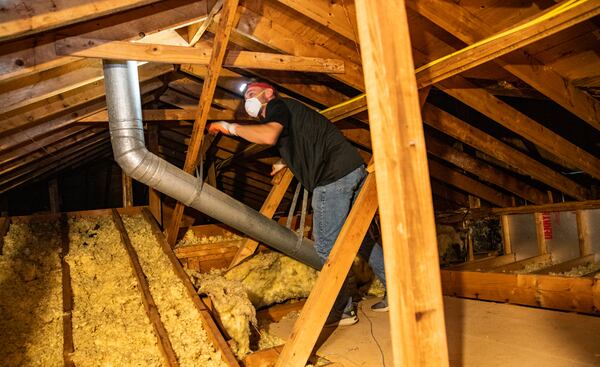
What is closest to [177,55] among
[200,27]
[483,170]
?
[200,27]

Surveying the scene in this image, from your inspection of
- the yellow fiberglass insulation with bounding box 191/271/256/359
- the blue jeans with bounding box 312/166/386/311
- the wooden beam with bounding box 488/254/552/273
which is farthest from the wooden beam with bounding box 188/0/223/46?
the wooden beam with bounding box 488/254/552/273

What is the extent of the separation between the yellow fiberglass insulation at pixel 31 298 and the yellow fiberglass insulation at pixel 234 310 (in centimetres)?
84

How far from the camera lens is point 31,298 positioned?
105 inches

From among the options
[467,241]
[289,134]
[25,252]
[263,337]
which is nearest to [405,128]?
[289,134]

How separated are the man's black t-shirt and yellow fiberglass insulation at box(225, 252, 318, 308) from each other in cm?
135

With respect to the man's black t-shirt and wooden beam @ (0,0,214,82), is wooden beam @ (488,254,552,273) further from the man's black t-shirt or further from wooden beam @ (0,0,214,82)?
wooden beam @ (0,0,214,82)

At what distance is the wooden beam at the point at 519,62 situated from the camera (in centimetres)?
197

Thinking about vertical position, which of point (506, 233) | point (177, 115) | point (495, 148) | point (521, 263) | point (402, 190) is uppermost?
point (177, 115)

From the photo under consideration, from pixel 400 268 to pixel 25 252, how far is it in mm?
3398

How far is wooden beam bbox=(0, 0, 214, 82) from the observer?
170 cm

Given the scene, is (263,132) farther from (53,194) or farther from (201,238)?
(53,194)

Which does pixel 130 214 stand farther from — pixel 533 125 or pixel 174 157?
pixel 533 125

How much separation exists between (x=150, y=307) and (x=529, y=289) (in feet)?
7.77

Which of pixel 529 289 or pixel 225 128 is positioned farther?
pixel 529 289
